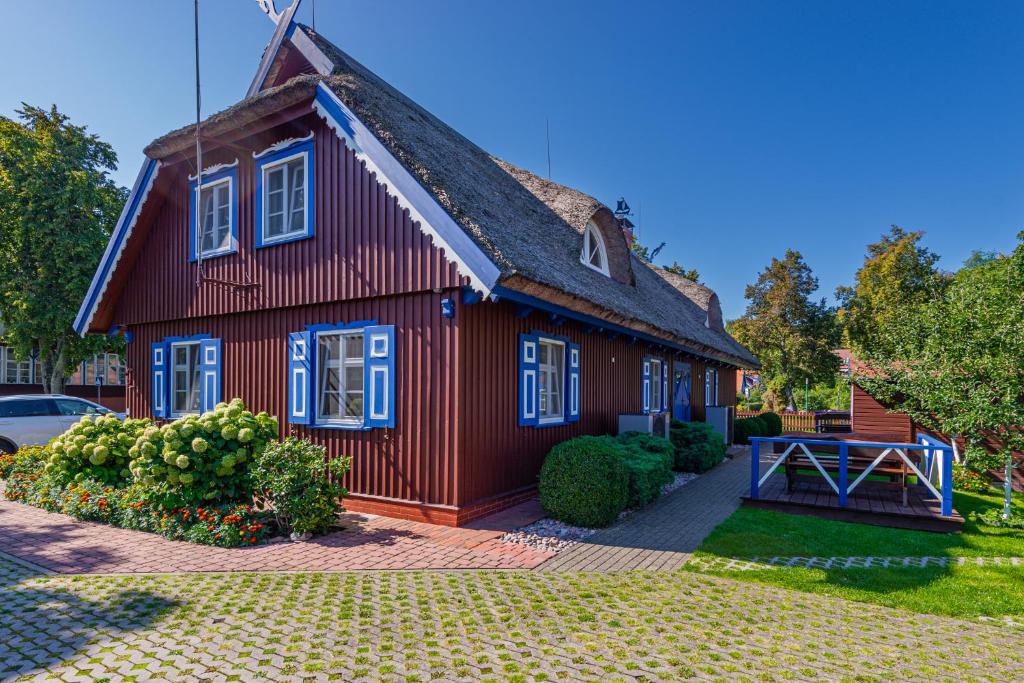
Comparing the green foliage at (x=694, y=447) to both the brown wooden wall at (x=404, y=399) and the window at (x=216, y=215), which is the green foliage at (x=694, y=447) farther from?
the window at (x=216, y=215)

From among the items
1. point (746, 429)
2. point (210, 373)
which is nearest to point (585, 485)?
point (210, 373)

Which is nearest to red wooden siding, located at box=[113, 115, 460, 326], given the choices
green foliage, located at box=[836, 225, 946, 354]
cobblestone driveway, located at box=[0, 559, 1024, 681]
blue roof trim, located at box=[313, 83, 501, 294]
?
blue roof trim, located at box=[313, 83, 501, 294]

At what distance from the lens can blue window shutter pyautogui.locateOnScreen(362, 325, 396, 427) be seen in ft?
26.7

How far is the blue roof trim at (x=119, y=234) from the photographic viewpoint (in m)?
10.9

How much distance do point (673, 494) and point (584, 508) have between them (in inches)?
A: 133

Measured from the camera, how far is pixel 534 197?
12031 mm

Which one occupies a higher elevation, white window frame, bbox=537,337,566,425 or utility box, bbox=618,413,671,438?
white window frame, bbox=537,337,566,425

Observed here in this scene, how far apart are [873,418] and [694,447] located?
4.44 meters

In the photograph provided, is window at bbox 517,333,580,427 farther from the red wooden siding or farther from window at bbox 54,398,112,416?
window at bbox 54,398,112,416

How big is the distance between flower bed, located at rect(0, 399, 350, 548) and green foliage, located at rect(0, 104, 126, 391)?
48.4 ft

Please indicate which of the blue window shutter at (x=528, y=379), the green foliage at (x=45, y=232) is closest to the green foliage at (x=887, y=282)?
the blue window shutter at (x=528, y=379)

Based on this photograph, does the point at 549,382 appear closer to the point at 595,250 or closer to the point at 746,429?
the point at 595,250

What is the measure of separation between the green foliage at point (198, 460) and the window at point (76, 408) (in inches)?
316

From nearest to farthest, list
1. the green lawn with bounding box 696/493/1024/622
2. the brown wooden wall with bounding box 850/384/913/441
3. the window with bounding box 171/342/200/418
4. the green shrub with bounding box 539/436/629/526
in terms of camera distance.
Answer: the green lawn with bounding box 696/493/1024/622 < the green shrub with bounding box 539/436/629/526 < the window with bounding box 171/342/200/418 < the brown wooden wall with bounding box 850/384/913/441
